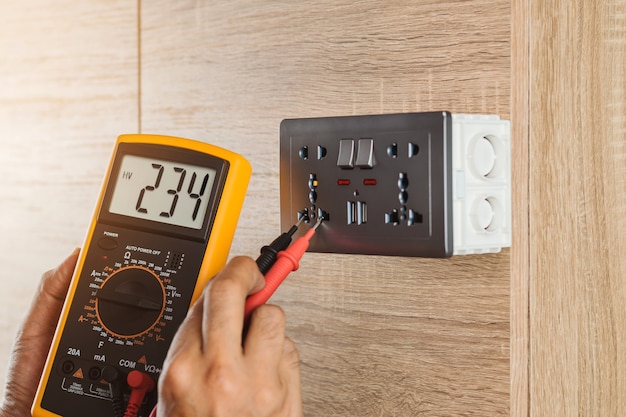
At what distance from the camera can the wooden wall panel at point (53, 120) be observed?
1.03 m

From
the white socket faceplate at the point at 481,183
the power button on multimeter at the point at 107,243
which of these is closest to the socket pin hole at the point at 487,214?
the white socket faceplate at the point at 481,183

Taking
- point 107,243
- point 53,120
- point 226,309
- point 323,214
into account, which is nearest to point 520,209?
point 323,214

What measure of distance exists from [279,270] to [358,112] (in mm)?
222

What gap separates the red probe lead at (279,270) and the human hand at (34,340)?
28cm

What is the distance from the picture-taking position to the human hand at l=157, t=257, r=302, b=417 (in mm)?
547

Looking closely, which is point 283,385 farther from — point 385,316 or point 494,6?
point 494,6

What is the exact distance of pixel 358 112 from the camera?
31.1 inches

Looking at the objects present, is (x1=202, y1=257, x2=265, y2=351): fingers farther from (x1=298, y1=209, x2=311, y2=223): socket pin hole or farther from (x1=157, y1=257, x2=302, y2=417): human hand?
(x1=298, y1=209, x2=311, y2=223): socket pin hole

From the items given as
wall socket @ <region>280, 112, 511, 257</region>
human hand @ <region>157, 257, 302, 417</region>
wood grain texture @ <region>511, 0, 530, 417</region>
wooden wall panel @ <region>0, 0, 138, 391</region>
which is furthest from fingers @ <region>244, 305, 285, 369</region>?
wooden wall panel @ <region>0, 0, 138, 391</region>

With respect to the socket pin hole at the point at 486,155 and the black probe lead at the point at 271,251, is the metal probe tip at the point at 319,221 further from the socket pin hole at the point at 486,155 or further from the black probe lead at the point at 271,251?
the socket pin hole at the point at 486,155

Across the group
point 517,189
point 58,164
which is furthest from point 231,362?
Answer: point 58,164

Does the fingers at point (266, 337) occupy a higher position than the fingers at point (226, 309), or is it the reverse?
the fingers at point (226, 309)

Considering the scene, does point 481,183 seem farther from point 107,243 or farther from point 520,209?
point 107,243

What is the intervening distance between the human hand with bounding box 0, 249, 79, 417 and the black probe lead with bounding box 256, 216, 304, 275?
0.26 m
